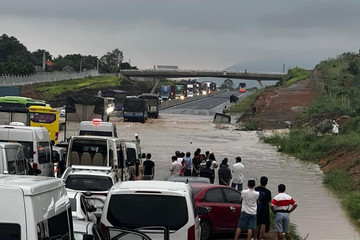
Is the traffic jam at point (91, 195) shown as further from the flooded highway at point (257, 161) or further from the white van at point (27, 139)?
the flooded highway at point (257, 161)

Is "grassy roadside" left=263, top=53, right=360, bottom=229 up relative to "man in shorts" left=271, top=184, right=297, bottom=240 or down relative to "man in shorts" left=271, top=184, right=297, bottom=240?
down

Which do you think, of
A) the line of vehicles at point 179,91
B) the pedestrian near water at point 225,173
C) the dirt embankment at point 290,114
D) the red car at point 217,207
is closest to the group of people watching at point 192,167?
the pedestrian near water at point 225,173

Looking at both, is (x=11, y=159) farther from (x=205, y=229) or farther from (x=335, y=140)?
(x=335, y=140)

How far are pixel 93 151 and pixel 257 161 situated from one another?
2239 cm

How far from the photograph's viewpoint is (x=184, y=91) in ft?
496

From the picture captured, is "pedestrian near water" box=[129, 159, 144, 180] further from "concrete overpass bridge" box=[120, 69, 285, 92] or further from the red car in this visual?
"concrete overpass bridge" box=[120, 69, 285, 92]

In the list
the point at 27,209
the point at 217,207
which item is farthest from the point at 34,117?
the point at 27,209

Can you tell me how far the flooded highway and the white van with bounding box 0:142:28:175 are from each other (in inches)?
272

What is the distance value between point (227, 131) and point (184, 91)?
8526cm

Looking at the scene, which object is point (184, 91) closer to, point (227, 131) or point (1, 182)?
point (227, 131)

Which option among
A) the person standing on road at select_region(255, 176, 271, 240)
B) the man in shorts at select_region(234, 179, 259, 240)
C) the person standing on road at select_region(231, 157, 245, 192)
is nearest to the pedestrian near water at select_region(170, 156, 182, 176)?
the person standing on road at select_region(231, 157, 245, 192)

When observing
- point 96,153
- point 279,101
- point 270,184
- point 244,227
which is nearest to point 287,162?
point 270,184

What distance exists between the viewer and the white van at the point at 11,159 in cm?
1412

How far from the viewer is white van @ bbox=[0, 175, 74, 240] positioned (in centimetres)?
610
